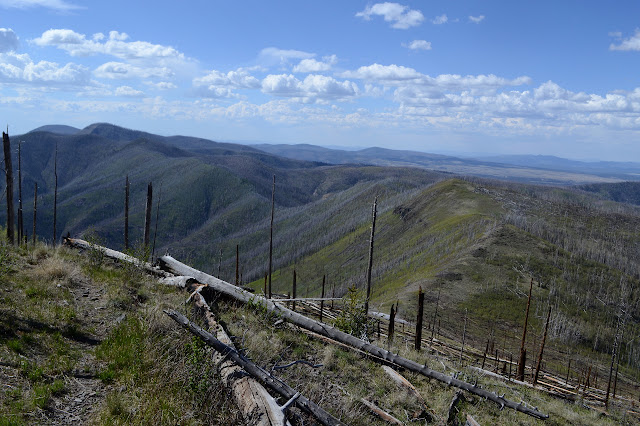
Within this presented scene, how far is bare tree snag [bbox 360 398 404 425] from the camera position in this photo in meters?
7.96

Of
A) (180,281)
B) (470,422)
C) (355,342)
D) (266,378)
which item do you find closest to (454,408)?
(470,422)

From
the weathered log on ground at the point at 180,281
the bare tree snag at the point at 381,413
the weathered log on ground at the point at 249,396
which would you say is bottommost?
the bare tree snag at the point at 381,413

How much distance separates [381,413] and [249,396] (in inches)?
121

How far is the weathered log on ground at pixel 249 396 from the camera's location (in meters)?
6.08

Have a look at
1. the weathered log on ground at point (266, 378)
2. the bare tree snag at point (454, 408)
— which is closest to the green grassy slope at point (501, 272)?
the bare tree snag at point (454, 408)

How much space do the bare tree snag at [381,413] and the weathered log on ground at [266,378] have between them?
6.52ft

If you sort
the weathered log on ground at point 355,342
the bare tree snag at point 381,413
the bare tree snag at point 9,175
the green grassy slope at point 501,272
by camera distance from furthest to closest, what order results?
the green grassy slope at point 501,272 → the bare tree snag at point 9,175 → the weathered log on ground at point 355,342 → the bare tree snag at point 381,413

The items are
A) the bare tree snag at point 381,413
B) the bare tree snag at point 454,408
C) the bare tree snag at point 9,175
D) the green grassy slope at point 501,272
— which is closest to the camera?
the bare tree snag at point 381,413

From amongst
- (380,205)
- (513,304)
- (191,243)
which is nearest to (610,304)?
(513,304)

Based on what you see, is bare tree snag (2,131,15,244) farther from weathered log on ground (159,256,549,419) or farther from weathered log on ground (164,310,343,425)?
weathered log on ground (164,310,343,425)

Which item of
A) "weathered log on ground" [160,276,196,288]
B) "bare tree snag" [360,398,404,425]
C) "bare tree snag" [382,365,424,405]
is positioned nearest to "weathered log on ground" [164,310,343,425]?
"bare tree snag" [360,398,404,425]

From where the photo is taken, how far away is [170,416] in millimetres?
6250

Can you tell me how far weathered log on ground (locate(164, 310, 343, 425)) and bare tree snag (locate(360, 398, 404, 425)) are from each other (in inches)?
78.3

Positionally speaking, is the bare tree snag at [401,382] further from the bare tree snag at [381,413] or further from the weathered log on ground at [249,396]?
the weathered log on ground at [249,396]
